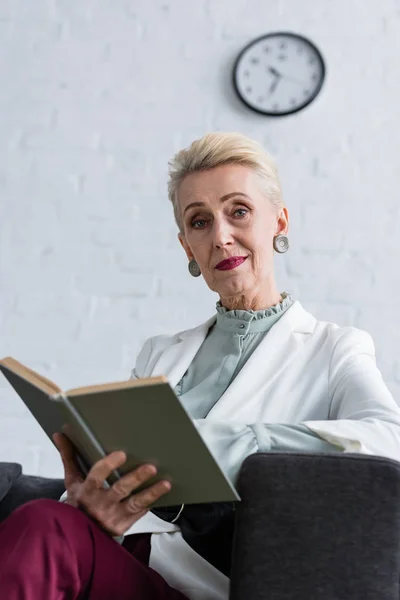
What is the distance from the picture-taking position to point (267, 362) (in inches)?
62.2

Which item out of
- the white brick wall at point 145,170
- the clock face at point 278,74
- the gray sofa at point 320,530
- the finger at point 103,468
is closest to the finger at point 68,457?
the finger at point 103,468

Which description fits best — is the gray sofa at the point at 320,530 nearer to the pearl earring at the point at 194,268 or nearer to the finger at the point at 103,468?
the finger at the point at 103,468

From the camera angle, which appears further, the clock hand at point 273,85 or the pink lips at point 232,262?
the clock hand at point 273,85

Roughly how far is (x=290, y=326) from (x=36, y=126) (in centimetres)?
160

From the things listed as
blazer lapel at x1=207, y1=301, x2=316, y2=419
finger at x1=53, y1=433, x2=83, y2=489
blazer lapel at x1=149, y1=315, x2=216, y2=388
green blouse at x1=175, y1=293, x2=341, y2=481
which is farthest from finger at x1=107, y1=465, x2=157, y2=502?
blazer lapel at x1=149, y1=315, x2=216, y2=388

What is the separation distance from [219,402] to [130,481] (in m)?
0.43

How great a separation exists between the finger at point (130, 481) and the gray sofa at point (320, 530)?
15cm

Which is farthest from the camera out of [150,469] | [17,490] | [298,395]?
[17,490]

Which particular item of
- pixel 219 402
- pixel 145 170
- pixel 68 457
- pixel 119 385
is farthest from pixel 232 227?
pixel 145 170

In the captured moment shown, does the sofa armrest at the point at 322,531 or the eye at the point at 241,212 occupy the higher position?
the eye at the point at 241,212

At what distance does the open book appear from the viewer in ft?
3.30

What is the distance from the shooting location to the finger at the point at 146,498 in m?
1.13

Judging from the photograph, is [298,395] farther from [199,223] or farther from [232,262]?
[199,223]

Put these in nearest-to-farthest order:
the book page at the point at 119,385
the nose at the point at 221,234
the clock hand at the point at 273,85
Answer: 1. the book page at the point at 119,385
2. the nose at the point at 221,234
3. the clock hand at the point at 273,85
